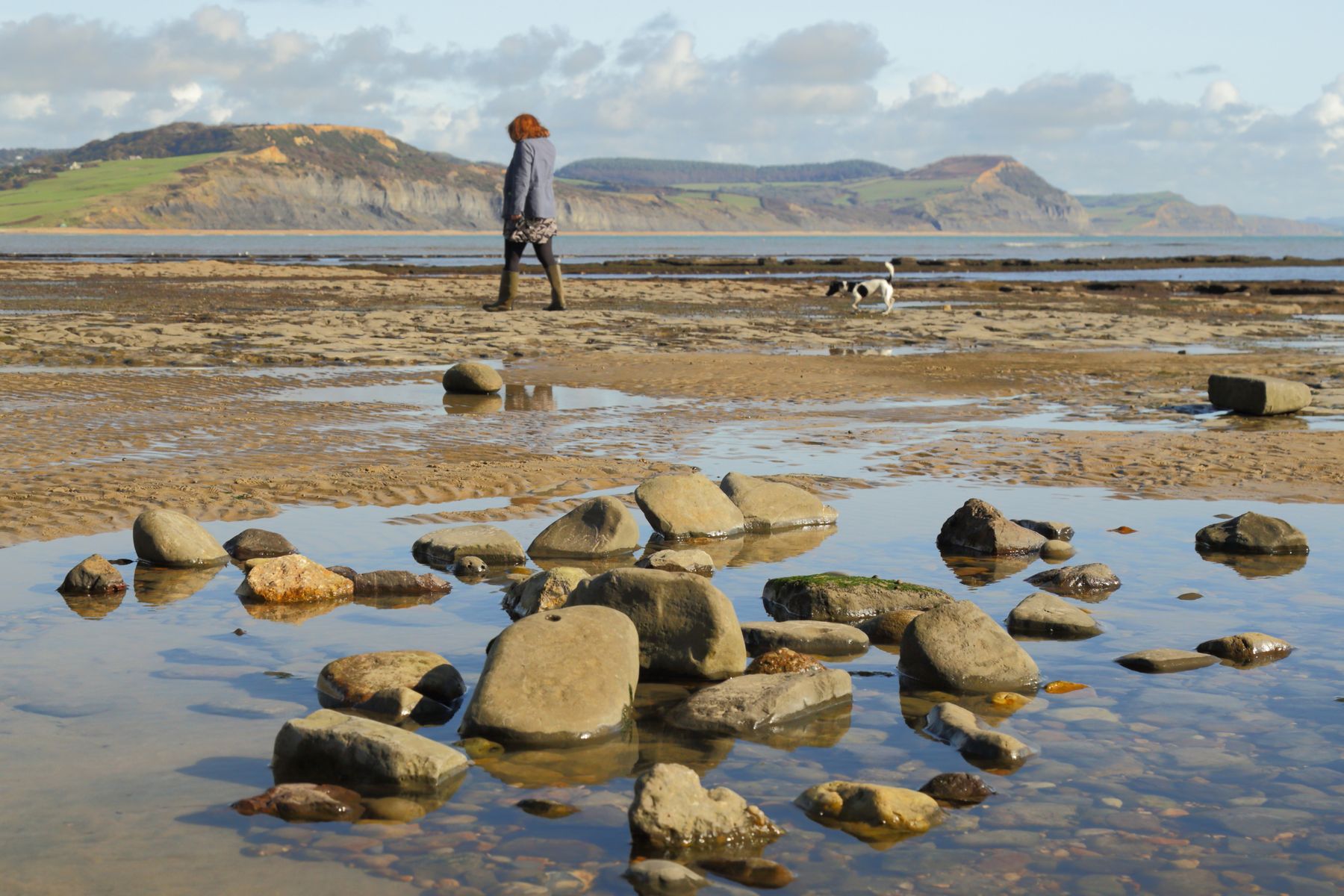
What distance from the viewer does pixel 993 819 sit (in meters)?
4.04

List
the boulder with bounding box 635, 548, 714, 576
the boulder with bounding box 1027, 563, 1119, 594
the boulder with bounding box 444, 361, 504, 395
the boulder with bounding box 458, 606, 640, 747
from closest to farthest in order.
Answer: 1. the boulder with bounding box 458, 606, 640, 747
2. the boulder with bounding box 1027, 563, 1119, 594
3. the boulder with bounding box 635, 548, 714, 576
4. the boulder with bounding box 444, 361, 504, 395

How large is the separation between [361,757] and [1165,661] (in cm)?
313

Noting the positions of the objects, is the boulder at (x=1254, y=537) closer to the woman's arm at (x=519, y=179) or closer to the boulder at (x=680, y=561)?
the boulder at (x=680, y=561)

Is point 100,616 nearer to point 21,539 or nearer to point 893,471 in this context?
point 21,539

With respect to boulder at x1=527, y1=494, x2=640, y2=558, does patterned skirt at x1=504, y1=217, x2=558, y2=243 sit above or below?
above

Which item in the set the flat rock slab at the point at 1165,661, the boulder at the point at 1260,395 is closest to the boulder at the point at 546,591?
the flat rock slab at the point at 1165,661

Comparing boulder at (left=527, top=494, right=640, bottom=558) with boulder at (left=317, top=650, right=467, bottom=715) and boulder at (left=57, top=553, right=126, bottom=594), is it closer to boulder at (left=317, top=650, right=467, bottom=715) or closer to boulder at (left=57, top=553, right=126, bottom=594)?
boulder at (left=57, top=553, right=126, bottom=594)

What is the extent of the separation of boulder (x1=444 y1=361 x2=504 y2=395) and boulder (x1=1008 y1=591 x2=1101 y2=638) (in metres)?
8.61

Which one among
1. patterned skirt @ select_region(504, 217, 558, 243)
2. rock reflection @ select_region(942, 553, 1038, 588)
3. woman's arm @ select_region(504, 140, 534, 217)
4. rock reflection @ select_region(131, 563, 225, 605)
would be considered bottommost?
rock reflection @ select_region(942, 553, 1038, 588)

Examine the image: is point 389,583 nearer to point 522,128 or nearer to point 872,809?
point 872,809

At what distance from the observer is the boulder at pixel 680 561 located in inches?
274

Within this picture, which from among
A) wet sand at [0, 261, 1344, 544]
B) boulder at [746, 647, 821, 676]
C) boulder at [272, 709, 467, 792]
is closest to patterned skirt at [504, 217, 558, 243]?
wet sand at [0, 261, 1344, 544]

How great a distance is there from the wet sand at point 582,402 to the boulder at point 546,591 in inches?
102

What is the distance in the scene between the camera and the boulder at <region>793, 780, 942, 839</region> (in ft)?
12.9
